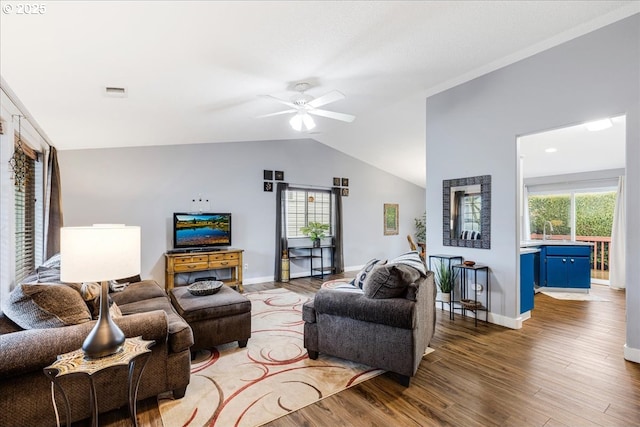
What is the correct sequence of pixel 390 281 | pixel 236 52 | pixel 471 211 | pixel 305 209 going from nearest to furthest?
pixel 390 281, pixel 236 52, pixel 471 211, pixel 305 209

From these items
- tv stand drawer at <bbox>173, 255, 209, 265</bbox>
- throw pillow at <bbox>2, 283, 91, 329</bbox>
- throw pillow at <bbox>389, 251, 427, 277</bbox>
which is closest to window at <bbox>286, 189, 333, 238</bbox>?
tv stand drawer at <bbox>173, 255, 209, 265</bbox>

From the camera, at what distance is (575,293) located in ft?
16.8

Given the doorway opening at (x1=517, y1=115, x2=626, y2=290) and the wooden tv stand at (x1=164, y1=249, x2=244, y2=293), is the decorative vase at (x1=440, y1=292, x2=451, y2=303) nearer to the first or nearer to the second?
the doorway opening at (x1=517, y1=115, x2=626, y2=290)

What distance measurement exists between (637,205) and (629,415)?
1.72m

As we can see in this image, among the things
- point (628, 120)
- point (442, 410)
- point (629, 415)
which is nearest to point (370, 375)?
point (442, 410)

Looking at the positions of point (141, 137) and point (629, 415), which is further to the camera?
point (141, 137)

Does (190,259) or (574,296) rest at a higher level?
(190,259)

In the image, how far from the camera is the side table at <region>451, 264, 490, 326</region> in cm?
372

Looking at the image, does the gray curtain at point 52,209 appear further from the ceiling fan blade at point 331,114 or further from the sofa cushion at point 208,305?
the ceiling fan blade at point 331,114

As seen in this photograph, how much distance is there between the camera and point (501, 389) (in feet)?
7.45

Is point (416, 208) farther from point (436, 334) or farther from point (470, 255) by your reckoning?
point (436, 334)

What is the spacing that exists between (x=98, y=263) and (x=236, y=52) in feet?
6.12

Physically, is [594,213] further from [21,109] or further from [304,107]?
[21,109]

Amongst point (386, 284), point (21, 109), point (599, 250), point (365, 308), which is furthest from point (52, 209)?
point (599, 250)
